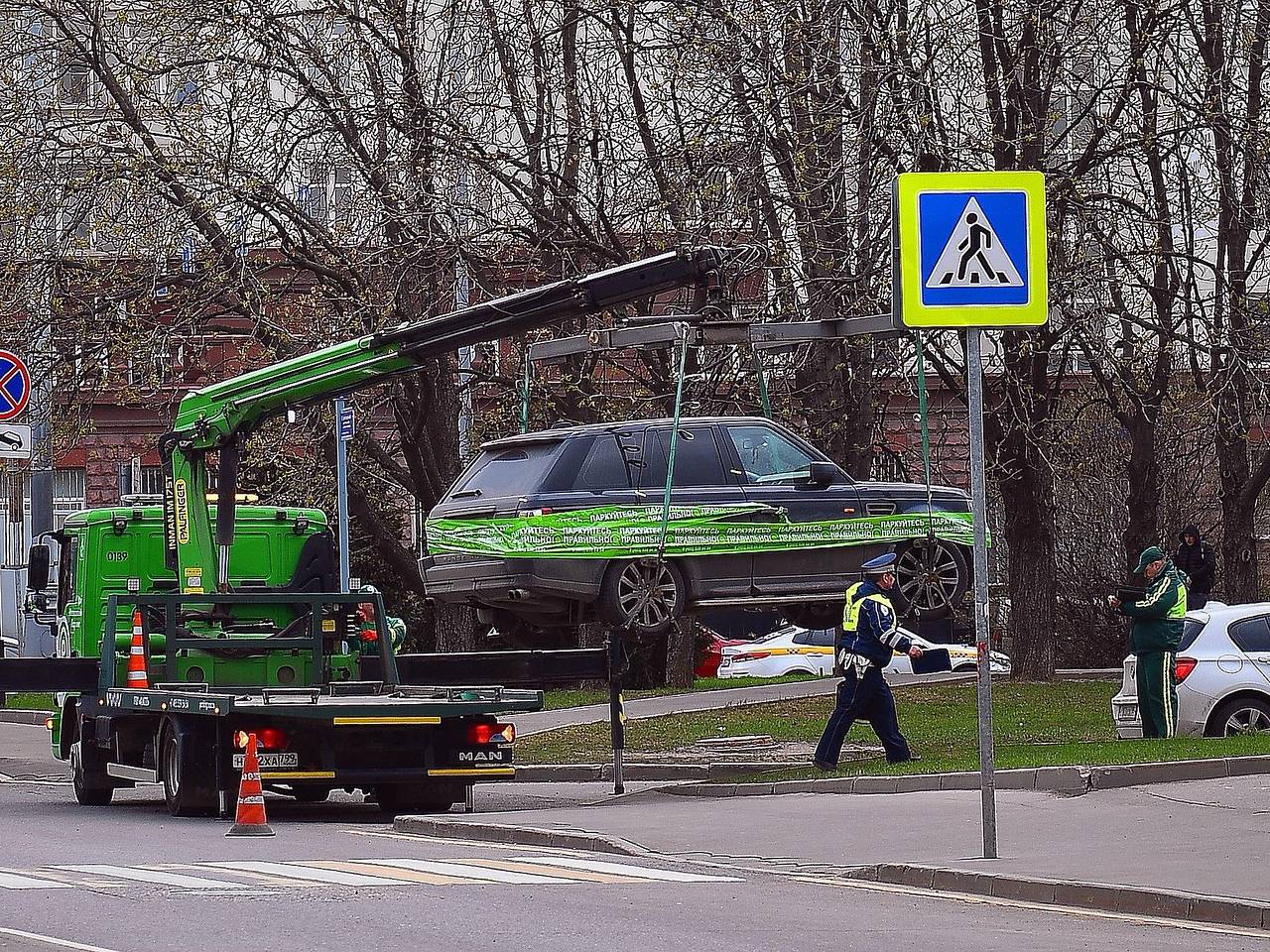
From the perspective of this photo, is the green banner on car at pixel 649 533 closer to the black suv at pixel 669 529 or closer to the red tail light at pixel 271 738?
the black suv at pixel 669 529

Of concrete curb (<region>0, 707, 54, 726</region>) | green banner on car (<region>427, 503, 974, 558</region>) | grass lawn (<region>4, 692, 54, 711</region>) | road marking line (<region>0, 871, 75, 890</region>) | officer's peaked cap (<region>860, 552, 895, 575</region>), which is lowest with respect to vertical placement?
grass lawn (<region>4, 692, 54, 711</region>)

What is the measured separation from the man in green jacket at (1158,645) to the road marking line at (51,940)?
11895 millimetres

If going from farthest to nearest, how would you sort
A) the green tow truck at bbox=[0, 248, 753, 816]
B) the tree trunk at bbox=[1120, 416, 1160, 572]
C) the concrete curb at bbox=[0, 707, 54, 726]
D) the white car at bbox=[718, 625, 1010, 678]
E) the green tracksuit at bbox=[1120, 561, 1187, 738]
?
1. the white car at bbox=[718, 625, 1010, 678]
2. the tree trunk at bbox=[1120, 416, 1160, 572]
3. the concrete curb at bbox=[0, 707, 54, 726]
4. the green tracksuit at bbox=[1120, 561, 1187, 738]
5. the green tow truck at bbox=[0, 248, 753, 816]

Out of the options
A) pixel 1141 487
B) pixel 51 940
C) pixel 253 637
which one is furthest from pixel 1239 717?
pixel 51 940

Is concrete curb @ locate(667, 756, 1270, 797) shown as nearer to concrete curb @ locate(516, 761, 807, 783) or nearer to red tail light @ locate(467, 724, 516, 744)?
concrete curb @ locate(516, 761, 807, 783)

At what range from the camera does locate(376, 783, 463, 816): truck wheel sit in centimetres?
1727

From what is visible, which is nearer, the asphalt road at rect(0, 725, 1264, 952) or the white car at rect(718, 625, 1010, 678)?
the asphalt road at rect(0, 725, 1264, 952)

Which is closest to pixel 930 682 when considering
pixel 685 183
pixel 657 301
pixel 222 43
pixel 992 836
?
pixel 657 301

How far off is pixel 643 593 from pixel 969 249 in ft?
22.2

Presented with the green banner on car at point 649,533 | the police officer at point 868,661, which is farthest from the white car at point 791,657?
the police officer at point 868,661

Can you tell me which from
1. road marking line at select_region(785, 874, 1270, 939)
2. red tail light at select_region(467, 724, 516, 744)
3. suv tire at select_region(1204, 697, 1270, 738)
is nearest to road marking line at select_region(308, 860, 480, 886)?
road marking line at select_region(785, 874, 1270, 939)

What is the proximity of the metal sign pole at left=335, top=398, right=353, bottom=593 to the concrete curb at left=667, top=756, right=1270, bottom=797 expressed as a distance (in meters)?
10.5

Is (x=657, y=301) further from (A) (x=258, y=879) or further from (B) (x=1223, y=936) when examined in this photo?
(B) (x=1223, y=936)

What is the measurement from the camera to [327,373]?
17609 millimetres
